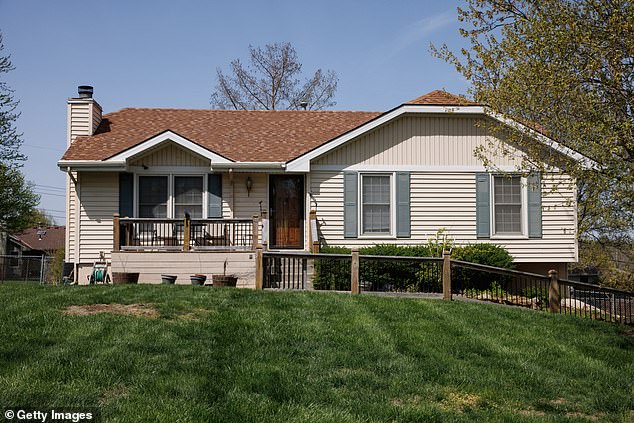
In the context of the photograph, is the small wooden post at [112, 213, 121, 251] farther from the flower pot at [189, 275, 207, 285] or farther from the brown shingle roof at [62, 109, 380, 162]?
the flower pot at [189, 275, 207, 285]

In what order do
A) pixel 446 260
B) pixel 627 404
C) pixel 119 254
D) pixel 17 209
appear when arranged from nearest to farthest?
pixel 627 404, pixel 446 260, pixel 119 254, pixel 17 209

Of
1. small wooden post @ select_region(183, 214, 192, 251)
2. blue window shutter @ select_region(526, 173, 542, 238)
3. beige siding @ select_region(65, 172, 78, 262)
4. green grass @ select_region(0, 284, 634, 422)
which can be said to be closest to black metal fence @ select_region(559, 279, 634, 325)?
green grass @ select_region(0, 284, 634, 422)

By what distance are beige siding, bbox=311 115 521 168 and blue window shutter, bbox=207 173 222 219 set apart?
9.01 ft

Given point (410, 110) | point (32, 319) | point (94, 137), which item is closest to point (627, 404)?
point (32, 319)

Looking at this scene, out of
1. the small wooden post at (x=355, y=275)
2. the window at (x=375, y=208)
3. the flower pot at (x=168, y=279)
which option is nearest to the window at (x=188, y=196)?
the flower pot at (x=168, y=279)

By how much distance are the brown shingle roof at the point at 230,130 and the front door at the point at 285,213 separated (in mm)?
787

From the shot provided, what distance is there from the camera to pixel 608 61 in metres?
10.6

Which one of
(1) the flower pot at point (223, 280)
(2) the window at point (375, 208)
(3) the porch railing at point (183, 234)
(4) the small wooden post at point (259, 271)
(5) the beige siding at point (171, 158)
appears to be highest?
(5) the beige siding at point (171, 158)

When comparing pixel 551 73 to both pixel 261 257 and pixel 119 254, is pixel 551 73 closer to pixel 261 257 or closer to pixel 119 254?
pixel 261 257

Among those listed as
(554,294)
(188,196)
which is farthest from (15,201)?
(554,294)

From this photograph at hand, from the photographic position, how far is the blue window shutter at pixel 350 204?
1744cm

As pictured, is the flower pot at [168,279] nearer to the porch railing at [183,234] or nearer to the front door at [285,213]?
the porch railing at [183,234]

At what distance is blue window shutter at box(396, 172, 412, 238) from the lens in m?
17.6

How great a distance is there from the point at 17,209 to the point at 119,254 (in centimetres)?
2071
